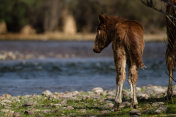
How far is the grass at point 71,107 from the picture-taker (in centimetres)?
1027

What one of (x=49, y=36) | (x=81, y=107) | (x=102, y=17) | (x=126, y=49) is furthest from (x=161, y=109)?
(x=49, y=36)

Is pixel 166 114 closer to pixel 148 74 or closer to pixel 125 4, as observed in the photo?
pixel 148 74

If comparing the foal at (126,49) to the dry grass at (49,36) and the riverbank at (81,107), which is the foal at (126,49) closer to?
the riverbank at (81,107)

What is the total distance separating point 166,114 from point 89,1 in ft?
243

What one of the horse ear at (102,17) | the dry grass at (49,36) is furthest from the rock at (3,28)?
the horse ear at (102,17)

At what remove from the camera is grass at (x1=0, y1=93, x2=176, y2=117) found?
10266mm

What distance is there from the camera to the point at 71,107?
11.2m

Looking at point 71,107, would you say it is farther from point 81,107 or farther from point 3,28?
point 3,28

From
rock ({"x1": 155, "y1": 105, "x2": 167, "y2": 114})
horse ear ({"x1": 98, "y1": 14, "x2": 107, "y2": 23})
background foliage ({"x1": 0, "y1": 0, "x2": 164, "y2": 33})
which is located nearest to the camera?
rock ({"x1": 155, "y1": 105, "x2": 167, "y2": 114})

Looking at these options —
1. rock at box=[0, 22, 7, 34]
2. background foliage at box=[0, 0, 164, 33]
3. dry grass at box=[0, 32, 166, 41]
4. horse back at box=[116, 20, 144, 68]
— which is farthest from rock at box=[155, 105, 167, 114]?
rock at box=[0, 22, 7, 34]

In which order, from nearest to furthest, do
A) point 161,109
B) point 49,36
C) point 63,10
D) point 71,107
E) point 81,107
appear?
point 161,109 → point 71,107 → point 81,107 → point 49,36 → point 63,10

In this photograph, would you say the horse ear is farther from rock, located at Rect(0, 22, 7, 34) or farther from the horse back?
rock, located at Rect(0, 22, 7, 34)

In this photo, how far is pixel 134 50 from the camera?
1020cm

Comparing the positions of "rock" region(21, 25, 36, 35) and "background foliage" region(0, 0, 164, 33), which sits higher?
"background foliage" region(0, 0, 164, 33)
